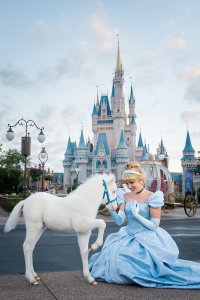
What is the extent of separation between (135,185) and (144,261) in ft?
3.54

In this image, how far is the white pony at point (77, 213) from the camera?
16.3ft

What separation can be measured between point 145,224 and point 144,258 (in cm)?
46

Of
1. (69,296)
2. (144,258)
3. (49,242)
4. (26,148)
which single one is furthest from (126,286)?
(26,148)

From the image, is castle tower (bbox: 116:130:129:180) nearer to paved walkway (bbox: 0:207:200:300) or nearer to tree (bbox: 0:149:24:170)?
tree (bbox: 0:149:24:170)

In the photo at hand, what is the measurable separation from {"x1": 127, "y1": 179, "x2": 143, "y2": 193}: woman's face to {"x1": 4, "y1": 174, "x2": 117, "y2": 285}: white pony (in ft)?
1.17

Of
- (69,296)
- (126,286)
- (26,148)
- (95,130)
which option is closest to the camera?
(69,296)

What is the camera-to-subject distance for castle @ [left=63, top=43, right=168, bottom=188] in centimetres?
9044

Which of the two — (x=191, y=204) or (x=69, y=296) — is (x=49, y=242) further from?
(x=191, y=204)

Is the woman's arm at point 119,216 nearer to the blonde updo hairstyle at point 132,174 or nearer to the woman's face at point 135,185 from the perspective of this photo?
the woman's face at point 135,185

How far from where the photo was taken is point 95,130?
98.4 m

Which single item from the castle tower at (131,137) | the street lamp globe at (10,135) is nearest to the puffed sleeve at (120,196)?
the street lamp globe at (10,135)

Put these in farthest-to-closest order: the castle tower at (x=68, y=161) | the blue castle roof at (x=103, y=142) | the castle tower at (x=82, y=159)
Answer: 1. the castle tower at (x=68, y=161)
2. the castle tower at (x=82, y=159)
3. the blue castle roof at (x=103, y=142)

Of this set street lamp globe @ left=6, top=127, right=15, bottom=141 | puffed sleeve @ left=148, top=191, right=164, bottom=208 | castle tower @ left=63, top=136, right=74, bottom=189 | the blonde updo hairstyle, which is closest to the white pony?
the blonde updo hairstyle

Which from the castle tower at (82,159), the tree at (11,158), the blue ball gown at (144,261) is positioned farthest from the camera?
the castle tower at (82,159)
